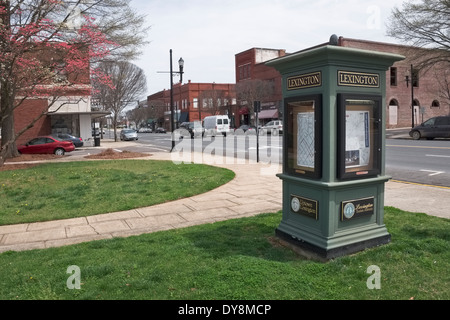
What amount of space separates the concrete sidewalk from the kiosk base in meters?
2.20

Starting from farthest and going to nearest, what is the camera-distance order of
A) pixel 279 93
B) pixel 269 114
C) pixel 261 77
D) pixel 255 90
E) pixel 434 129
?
pixel 261 77 < pixel 255 90 < pixel 269 114 < pixel 279 93 < pixel 434 129

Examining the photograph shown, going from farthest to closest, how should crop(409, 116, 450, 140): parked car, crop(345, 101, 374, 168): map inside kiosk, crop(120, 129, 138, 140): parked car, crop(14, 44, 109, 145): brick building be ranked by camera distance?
1. crop(120, 129, 138, 140): parked car
2. crop(14, 44, 109, 145): brick building
3. crop(409, 116, 450, 140): parked car
4. crop(345, 101, 374, 168): map inside kiosk

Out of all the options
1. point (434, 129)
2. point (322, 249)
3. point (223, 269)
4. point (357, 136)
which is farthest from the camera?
point (434, 129)

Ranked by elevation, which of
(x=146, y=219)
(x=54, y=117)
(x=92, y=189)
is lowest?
(x=146, y=219)

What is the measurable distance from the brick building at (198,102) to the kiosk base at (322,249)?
58540 millimetres

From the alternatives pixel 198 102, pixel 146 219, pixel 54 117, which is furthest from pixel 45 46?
pixel 198 102

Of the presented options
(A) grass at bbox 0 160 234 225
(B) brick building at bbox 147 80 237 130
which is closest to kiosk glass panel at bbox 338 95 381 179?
(A) grass at bbox 0 160 234 225

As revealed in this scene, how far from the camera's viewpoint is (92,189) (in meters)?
9.89

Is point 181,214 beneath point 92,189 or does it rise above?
beneath

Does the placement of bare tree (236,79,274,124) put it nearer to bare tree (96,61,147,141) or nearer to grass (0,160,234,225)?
bare tree (96,61,147,141)

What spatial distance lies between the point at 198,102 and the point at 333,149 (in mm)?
68824

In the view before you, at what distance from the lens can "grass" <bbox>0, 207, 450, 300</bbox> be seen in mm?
3592

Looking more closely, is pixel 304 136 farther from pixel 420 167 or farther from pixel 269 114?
pixel 269 114

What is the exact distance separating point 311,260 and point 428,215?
10.4 feet
